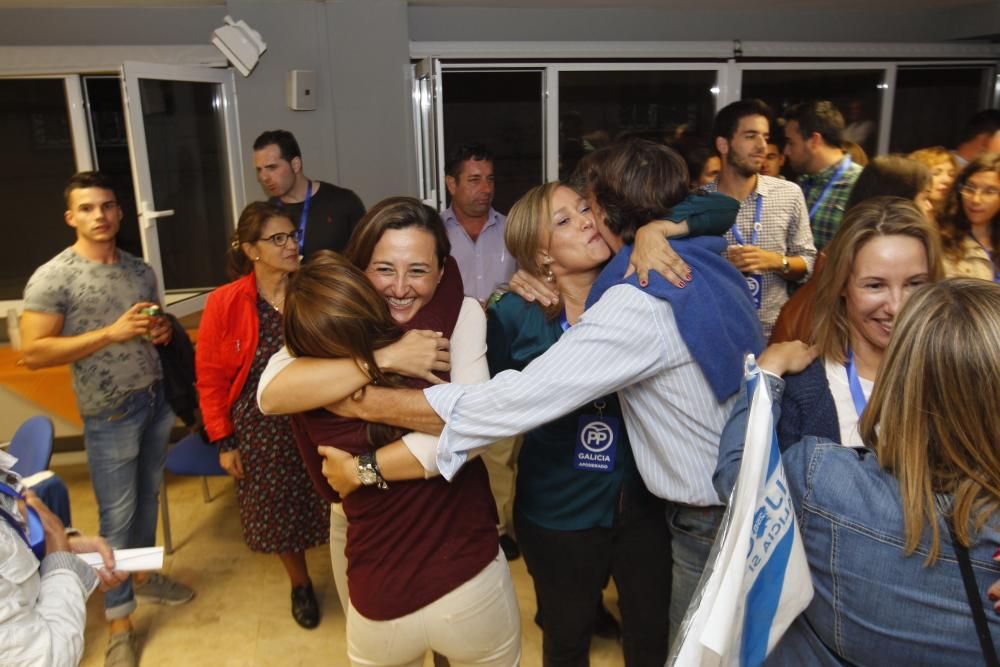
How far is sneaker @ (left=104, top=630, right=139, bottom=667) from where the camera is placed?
2.68 meters

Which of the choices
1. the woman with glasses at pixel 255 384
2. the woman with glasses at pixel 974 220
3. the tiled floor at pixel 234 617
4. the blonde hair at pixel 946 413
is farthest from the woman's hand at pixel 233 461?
the woman with glasses at pixel 974 220

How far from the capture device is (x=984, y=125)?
414 centimetres

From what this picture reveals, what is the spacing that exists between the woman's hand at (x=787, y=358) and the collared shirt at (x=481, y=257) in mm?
2412

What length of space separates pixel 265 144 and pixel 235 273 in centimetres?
106

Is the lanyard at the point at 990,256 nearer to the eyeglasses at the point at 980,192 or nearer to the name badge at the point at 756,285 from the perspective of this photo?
the eyeglasses at the point at 980,192

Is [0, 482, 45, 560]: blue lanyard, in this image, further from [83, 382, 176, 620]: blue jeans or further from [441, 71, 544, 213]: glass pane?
[441, 71, 544, 213]: glass pane

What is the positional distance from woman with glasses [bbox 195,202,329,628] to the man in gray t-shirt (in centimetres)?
23

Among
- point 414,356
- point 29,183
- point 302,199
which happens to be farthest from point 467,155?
point 29,183

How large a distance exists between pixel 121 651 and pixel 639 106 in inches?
209

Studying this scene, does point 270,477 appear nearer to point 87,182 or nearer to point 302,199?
point 87,182

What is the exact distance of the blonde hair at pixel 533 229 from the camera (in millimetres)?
1797

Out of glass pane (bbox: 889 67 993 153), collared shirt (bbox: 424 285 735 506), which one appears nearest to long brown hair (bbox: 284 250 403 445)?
collared shirt (bbox: 424 285 735 506)

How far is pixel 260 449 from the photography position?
2750 millimetres

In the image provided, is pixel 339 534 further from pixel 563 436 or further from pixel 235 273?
pixel 235 273
